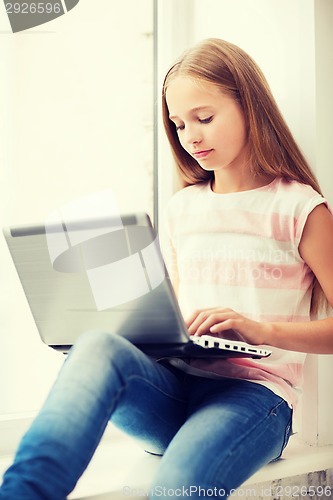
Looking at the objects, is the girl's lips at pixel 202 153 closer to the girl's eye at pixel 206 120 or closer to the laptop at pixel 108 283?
the girl's eye at pixel 206 120

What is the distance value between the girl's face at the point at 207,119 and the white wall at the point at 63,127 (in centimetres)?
28

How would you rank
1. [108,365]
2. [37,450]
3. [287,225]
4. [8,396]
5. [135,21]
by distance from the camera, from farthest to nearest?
[135,21]
[8,396]
[287,225]
[108,365]
[37,450]

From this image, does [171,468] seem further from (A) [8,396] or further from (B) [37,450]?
(A) [8,396]

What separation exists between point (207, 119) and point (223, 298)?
12.9 inches

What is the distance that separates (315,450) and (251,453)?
331mm

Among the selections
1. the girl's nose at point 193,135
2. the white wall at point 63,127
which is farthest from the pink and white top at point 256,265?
the white wall at point 63,127

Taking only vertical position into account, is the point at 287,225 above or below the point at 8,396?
above

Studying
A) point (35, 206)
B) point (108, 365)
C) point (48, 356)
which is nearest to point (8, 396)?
point (48, 356)

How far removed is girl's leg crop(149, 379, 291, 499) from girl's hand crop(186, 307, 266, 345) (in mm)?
82

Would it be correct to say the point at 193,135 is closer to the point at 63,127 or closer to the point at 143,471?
the point at 63,127

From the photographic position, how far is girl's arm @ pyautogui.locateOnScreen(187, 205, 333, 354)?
843 mm

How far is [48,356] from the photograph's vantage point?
1241mm

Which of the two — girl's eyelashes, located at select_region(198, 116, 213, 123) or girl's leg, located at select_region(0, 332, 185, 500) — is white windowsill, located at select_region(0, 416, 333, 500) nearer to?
girl's leg, located at select_region(0, 332, 185, 500)

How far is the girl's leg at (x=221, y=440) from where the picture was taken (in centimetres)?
71
